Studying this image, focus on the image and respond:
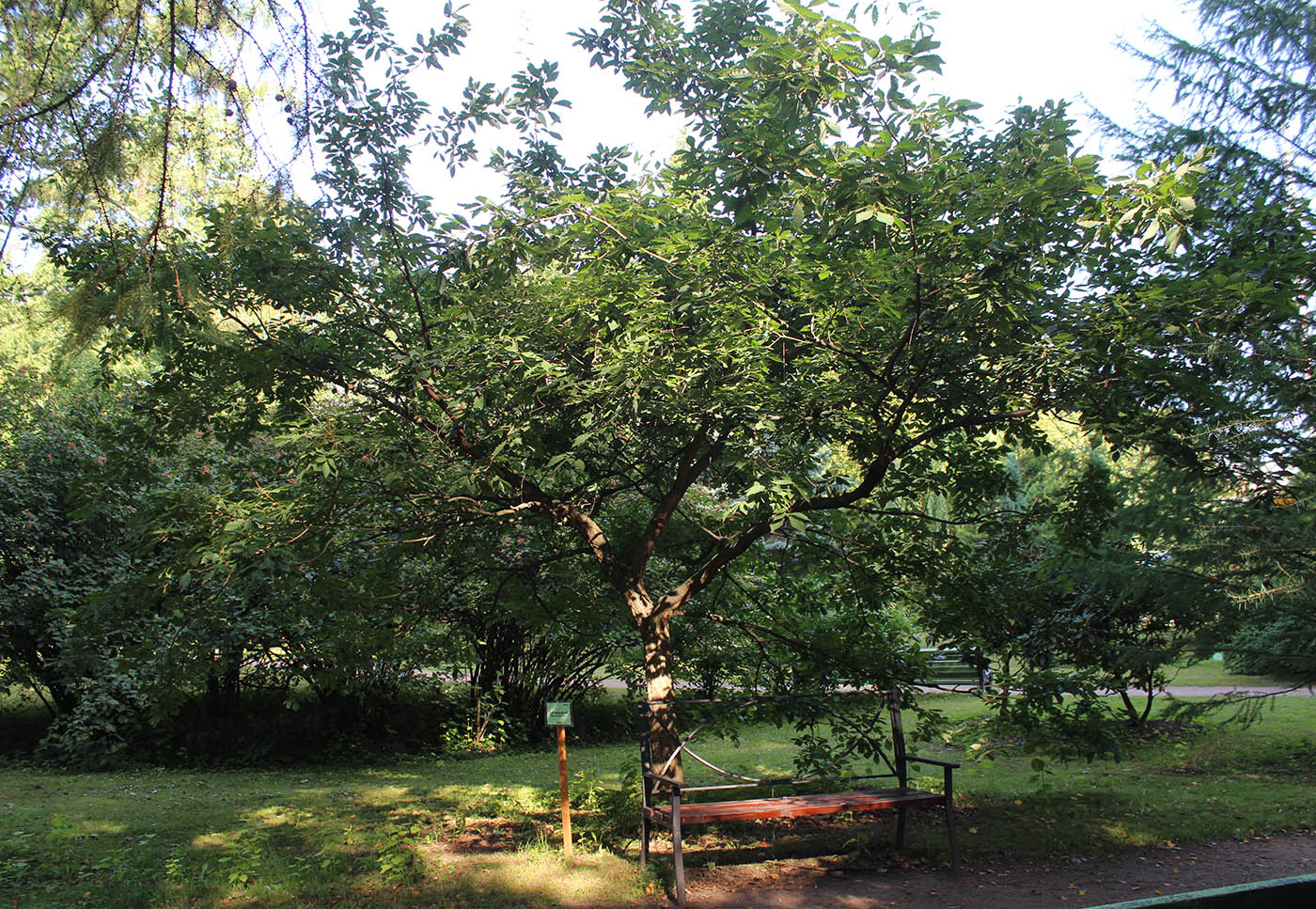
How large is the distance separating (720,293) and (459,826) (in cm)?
456

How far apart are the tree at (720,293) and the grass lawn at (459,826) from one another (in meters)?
1.54

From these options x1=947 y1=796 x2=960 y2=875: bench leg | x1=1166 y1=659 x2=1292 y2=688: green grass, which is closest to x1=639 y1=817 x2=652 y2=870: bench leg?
x1=947 y1=796 x2=960 y2=875: bench leg

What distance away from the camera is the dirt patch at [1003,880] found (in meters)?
4.89

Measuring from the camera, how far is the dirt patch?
489cm

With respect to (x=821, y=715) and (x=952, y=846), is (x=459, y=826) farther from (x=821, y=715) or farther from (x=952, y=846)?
(x=952, y=846)

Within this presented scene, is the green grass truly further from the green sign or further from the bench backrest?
the green sign

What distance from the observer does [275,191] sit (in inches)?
139

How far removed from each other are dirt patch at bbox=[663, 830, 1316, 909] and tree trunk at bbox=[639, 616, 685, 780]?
2.49ft

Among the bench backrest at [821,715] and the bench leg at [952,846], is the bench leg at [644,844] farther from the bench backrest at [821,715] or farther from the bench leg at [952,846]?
the bench leg at [952,846]

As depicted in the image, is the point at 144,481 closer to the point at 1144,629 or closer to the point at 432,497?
the point at 432,497

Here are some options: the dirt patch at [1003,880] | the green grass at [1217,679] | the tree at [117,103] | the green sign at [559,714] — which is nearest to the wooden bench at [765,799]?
the dirt patch at [1003,880]

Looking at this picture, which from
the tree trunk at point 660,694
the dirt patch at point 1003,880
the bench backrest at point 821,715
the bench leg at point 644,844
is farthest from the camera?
the bench backrest at point 821,715

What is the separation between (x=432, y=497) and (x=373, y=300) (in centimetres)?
150

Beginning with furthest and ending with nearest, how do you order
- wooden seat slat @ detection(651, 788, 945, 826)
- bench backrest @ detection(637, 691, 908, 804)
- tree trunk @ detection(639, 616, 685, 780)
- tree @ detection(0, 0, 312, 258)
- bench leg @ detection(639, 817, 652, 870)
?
bench backrest @ detection(637, 691, 908, 804)
tree trunk @ detection(639, 616, 685, 780)
bench leg @ detection(639, 817, 652, 870)
wooden seat slat @ detection(651, 788, 945, 826)
tree @ detection(0, 0, 312, 258)
